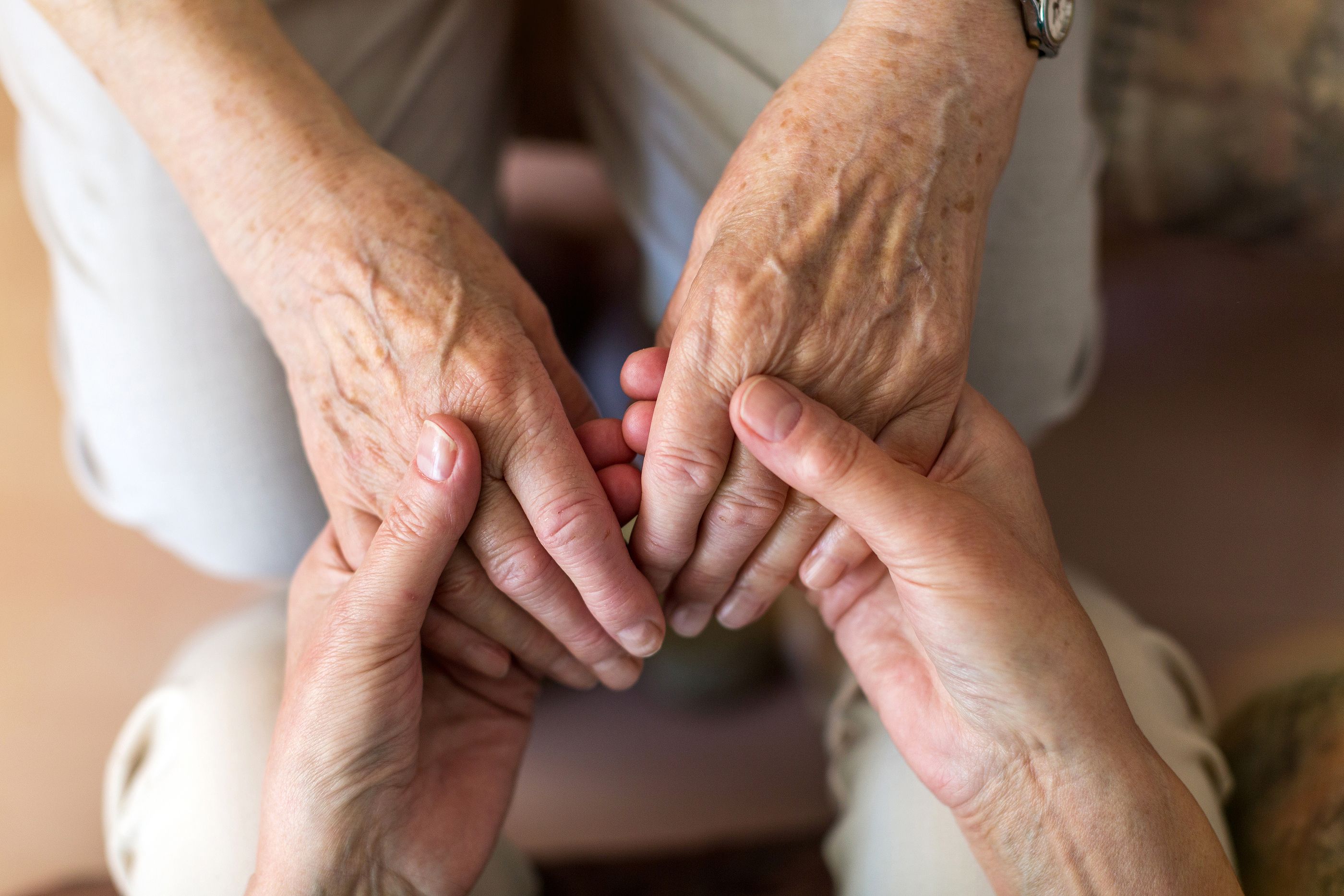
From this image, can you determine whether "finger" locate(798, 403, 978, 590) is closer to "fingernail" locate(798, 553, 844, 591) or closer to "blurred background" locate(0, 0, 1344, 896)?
"fingernail" locate(798, 553, 844, 591)

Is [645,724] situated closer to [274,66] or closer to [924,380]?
[924,380]

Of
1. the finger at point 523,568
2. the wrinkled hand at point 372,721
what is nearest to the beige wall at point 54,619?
the wrinkled hand at point 372,721

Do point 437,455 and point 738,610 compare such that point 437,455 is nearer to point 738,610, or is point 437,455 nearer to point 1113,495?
point 738,610

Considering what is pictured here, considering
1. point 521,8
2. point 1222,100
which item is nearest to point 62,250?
point 521,8

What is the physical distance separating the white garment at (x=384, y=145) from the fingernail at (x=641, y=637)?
0.43m

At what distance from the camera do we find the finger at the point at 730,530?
70 cm

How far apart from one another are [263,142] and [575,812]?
0.88 metres

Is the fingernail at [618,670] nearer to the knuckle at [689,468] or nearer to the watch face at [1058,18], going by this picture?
the knuckle at [689,468]

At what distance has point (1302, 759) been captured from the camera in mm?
800

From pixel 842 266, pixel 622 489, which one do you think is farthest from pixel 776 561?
pixel 842 266

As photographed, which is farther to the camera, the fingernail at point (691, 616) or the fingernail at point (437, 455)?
Result: the fingernail at point (691, 616)

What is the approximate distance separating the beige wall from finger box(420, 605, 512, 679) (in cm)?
74

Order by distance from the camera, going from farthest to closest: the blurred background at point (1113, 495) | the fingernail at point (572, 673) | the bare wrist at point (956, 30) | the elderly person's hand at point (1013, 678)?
the blurred background at point (1113, 495) → the fingernail at point (572, 673) → the bare wrist at point (956, 30) → the elderly person's hand at point (1013, 678)

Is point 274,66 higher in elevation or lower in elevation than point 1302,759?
higher
